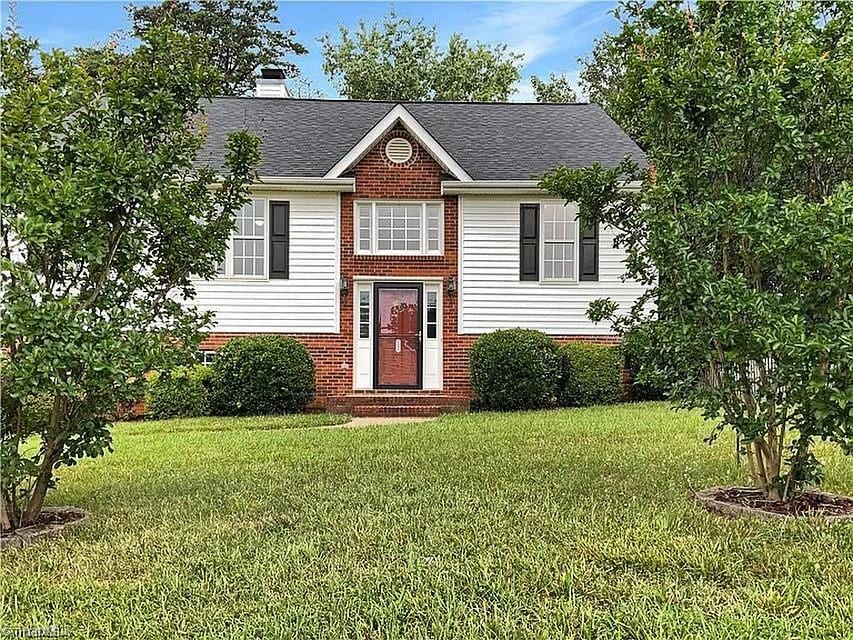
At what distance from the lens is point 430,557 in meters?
4.75

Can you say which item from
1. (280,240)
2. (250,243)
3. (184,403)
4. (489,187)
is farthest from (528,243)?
(184,403)

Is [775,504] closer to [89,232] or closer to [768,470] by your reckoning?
[768,470]

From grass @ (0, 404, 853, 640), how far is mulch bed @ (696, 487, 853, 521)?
0.20 m

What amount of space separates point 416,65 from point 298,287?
1851 cm

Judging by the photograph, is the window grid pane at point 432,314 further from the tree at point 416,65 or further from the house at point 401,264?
the tree at point 416,65

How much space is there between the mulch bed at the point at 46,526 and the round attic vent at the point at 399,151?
31.5 ft

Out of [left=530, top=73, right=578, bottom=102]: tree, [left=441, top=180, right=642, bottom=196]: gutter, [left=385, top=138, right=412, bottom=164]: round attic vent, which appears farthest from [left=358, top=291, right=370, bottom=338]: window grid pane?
[left=530, top=73, right=578, bottom=102]: tree

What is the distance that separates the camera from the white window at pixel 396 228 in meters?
14.5

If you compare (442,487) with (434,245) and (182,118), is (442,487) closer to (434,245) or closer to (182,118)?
(182,118)

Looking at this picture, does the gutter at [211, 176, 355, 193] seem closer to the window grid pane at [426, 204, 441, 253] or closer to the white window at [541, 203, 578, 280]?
the window grid pane at [426, 204, 441, 253]

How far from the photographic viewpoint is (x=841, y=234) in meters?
4.79

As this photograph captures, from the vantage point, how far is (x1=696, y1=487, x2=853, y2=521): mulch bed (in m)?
5.56

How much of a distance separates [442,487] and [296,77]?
1151 inches

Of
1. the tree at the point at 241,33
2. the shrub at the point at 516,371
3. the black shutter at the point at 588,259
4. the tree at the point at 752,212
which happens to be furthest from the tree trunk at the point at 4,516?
the tree at the point at 241,33
